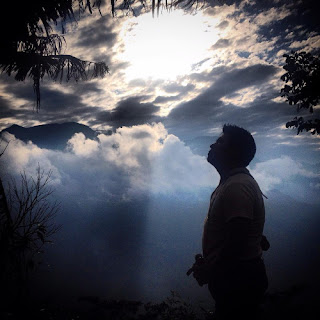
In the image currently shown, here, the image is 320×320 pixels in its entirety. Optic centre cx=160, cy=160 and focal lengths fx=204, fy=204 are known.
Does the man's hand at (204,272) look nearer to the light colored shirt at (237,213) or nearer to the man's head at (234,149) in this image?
the light colored shirt at (237,213)

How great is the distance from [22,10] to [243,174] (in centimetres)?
285

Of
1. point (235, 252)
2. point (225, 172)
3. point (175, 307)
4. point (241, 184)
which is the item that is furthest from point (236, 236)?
point (175, 307)

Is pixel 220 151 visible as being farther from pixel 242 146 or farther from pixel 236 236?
pixel 236 236

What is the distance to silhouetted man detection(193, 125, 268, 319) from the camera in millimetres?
1632

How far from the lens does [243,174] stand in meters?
1.89

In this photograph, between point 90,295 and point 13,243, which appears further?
point 90,295

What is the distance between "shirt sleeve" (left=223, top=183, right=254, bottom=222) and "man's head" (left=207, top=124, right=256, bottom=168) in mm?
407

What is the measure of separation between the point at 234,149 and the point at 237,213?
74 centimetres

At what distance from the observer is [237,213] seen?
5.32 feet

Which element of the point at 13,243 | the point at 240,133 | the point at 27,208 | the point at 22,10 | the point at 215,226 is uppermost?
→ the point at 22,10

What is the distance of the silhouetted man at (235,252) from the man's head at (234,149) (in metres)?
0.21

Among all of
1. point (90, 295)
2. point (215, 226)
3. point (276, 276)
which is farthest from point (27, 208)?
point (276, 276)

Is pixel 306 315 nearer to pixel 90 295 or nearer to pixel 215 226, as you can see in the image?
pixel 90 295

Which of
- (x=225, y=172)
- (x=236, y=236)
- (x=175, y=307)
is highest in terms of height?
(x=225, y=172)
